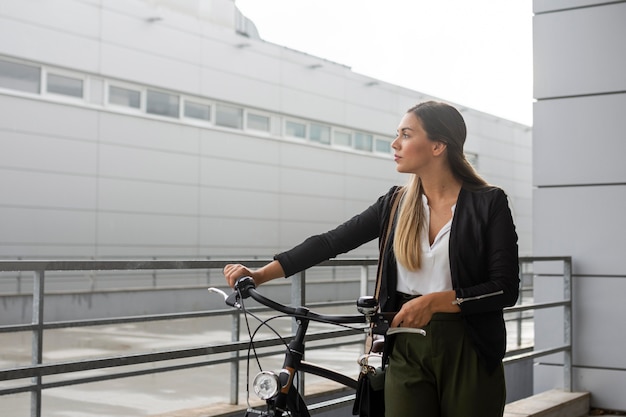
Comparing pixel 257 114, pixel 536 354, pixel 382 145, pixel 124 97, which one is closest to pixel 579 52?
pixel 536 354

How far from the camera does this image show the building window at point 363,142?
3259cm

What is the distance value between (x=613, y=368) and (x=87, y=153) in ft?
59.5

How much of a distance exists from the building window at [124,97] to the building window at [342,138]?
9.43 meters

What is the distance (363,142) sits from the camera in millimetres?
32969

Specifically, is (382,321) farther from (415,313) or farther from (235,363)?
(235,363)

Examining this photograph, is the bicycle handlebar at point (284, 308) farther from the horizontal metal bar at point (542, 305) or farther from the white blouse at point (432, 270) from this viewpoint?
the horizontal metal bar at point (542, 305)

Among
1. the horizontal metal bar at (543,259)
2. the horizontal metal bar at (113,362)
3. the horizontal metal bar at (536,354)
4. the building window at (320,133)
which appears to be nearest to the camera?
the horizontal metal bar at (113,362)

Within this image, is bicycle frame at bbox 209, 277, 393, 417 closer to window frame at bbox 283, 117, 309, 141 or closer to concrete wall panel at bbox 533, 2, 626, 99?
concrete wall panel at bbox 533, 2, 626, 99

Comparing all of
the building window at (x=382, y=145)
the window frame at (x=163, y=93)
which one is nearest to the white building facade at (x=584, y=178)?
the window frame at (x=163, y=93)

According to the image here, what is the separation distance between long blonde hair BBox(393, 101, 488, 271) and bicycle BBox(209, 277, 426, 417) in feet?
0.63

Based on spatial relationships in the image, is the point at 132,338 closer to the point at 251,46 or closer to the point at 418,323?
the point at 418,323

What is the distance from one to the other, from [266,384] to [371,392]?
1.42ft

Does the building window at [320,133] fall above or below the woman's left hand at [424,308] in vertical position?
above

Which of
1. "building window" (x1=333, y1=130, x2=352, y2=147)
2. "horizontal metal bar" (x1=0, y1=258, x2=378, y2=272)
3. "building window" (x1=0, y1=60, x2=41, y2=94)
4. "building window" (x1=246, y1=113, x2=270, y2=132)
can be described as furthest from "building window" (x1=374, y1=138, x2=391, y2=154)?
"horizontal metal bar" (x1=0, y1=258, x2=378, y2=272)
